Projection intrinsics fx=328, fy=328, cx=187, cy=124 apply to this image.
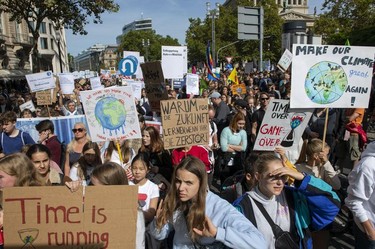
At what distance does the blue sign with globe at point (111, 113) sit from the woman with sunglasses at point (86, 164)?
31 centimetres

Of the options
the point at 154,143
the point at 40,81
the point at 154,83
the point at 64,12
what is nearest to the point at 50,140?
the point at 154,143

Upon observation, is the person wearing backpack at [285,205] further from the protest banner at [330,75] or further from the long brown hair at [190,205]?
the protest banner at [330,75]

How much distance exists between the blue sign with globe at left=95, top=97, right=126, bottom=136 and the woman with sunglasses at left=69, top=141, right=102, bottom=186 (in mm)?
305

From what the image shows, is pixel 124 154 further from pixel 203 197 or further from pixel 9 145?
pixel 203 197

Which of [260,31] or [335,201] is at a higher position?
[260,31]

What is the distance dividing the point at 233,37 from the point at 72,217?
5624 cm

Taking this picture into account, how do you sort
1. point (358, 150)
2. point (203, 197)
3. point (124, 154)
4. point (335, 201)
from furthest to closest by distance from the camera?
point (358, 150)
point (124, 154)
point (335, 201)
point (203, 197)

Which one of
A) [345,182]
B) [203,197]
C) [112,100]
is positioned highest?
[112,100]

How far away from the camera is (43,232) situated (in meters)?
2.08

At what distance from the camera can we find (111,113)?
13.3 ft

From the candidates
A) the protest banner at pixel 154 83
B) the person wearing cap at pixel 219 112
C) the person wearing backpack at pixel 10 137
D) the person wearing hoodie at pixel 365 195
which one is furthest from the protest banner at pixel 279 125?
the person wearing backpack at pixel 10 137

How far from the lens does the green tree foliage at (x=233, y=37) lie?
52.1 meters

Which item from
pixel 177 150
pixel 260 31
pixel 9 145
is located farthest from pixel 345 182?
pixel 260 31

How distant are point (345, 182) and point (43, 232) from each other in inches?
168
